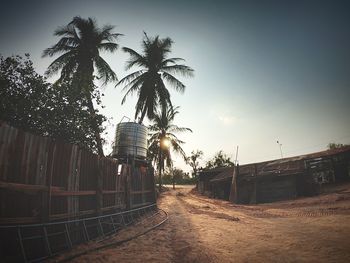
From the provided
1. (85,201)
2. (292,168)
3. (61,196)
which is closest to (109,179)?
(85,201)

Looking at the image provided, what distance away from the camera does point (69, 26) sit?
Result: 18.0 metres

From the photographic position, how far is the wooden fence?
15.1ft

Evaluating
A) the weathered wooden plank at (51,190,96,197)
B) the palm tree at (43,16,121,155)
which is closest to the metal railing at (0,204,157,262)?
the weathered wooden plank at (51,190,96,197)

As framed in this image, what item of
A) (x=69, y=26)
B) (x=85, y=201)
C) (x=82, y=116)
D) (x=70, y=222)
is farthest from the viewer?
(x=69, y=26)

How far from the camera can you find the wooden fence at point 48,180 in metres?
4.62

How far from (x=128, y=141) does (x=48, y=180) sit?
814 centimetres

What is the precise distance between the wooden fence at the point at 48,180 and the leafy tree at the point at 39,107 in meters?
3.97

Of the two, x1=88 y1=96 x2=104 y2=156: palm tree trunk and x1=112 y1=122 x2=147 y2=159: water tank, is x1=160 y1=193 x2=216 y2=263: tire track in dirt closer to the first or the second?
x1=112 y1=122 x2=147 y2=159: water tank

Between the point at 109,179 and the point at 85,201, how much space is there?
6.11 ft

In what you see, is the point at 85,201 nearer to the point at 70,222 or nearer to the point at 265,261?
the point at 70,222

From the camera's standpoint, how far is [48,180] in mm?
5551

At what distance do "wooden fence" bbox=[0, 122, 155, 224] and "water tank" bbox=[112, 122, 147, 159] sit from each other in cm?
406

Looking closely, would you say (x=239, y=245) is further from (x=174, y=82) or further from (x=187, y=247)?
(x=174, y=82)

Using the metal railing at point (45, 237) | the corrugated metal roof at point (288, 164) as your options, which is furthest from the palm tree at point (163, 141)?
the metal railing at point (45, 237)
